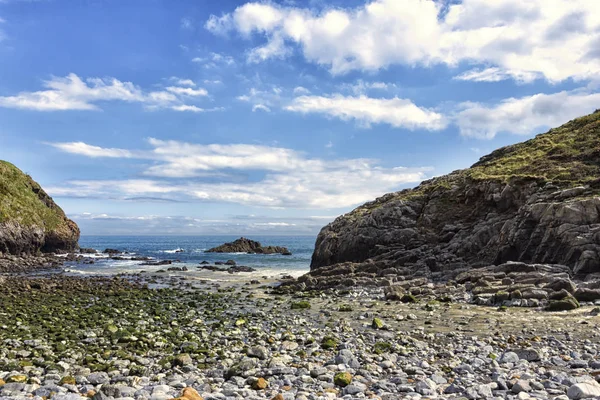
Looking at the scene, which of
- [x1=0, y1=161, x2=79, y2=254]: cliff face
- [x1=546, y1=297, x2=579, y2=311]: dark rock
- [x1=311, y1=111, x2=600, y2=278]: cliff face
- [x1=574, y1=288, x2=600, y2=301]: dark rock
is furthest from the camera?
[x1=0, y1=161, x2=79, y2=254]: cliff face

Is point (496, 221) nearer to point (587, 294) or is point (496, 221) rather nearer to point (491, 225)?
point (491, 225)

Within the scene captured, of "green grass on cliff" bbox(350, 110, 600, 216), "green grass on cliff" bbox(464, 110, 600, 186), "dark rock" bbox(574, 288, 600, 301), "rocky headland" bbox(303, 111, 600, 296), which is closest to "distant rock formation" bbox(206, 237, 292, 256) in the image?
"green grass on cliff" bbox(350, 110, 600, 216)

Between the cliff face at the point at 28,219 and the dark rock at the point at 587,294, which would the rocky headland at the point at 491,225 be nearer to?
the dark rock at the point at 587,294

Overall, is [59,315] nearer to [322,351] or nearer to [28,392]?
[28,392]

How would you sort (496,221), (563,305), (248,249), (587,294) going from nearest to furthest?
(563,305) < (587,294) < (496,221) < (248,249)

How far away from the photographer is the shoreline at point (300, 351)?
11211 millimetres

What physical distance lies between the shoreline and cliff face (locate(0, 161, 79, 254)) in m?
56.0

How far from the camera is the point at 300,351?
15664mm

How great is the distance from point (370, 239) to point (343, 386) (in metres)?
41.2

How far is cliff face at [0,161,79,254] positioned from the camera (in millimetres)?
74188

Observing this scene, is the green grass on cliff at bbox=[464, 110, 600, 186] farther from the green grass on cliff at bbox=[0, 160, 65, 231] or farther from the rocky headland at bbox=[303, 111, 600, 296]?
the green grass on cliff at bbox=[0, 160, 65, 231]

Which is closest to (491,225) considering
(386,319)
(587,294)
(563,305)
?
(587,294)

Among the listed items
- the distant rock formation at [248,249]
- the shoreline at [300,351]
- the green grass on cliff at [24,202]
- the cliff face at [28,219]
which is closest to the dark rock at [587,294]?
the shoreline at [300,351]

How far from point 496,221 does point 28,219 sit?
81.7 meters
